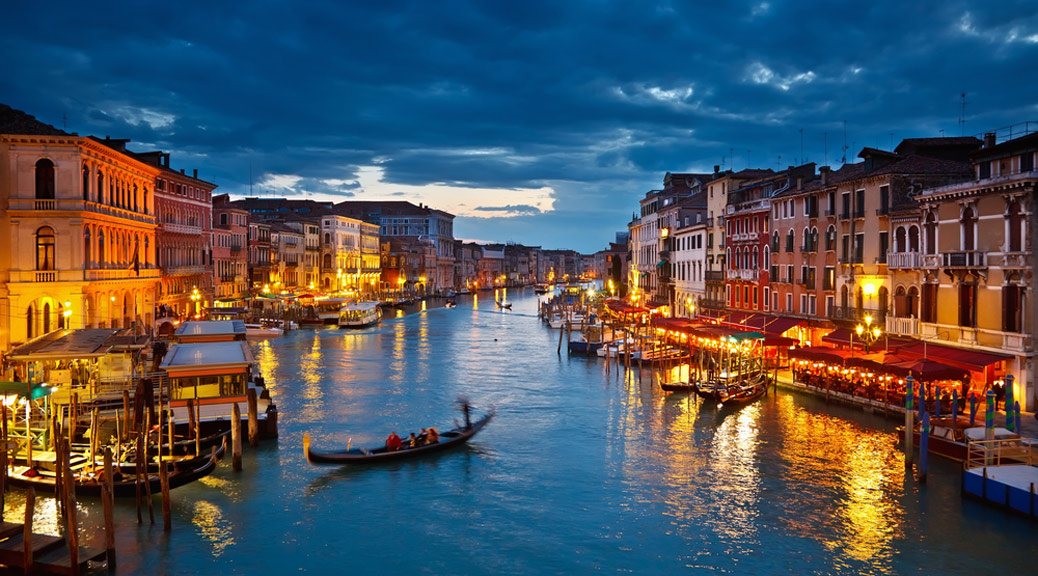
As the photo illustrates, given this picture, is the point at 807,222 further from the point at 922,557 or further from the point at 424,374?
the point at 922,557

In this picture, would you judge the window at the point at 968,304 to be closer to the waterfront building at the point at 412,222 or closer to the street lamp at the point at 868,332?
the street lamp at the point at 868,332

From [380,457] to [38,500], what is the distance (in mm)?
6959

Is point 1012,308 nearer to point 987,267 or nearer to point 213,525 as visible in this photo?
point 987,267

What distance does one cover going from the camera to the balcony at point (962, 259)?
70.3ft

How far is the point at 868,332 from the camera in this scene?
26.0 metres

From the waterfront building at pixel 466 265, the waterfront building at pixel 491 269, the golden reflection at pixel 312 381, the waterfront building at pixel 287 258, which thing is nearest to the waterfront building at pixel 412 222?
the waterfront building at pixel 466 265

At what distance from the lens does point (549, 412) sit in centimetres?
2592

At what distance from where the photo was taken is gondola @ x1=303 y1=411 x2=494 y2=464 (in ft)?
59.2

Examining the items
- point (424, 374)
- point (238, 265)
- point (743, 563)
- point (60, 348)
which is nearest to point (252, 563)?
point (743, 563)

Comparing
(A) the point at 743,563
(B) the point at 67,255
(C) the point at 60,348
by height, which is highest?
(B) the point at 67,255

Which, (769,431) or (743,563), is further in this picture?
(769,431)

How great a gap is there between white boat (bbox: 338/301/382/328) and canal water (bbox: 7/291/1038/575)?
33.3 m

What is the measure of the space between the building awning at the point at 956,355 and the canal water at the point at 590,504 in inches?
94.6

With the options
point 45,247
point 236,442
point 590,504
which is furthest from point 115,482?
point 45,247
